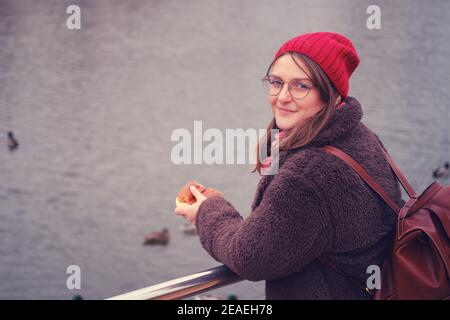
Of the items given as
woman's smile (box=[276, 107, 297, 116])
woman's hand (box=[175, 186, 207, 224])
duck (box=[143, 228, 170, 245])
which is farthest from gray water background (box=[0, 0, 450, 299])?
woman's smile (box=[276, 107, 297, 116])

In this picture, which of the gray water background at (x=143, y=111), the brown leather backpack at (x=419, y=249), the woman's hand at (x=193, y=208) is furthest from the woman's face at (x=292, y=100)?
the gray water background at (x=143, y=111)

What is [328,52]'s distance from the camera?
3.23ft

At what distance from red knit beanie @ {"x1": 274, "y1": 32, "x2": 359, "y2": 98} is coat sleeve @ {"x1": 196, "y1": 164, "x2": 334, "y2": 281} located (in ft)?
0.74

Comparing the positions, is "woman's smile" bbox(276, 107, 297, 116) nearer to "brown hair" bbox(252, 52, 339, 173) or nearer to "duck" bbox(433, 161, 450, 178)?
"brown hair" bbox(252, 52, 339, 173)

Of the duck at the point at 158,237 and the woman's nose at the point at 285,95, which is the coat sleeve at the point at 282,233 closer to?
the woman's nose at the point at 285,95

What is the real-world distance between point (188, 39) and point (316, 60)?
1246 centimetres

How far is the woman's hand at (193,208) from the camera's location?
107 cm

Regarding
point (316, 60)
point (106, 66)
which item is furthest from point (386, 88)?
point (316, 60)

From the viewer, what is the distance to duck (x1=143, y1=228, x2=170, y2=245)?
736cm

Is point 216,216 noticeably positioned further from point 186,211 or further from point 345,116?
point 345,116

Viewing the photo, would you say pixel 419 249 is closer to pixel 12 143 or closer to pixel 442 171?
pixel 442 171

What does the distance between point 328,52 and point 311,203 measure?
0.98ft

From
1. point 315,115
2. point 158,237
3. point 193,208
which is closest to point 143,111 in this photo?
point 158,237

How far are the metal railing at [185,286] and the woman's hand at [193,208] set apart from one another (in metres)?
Result: 0.13
